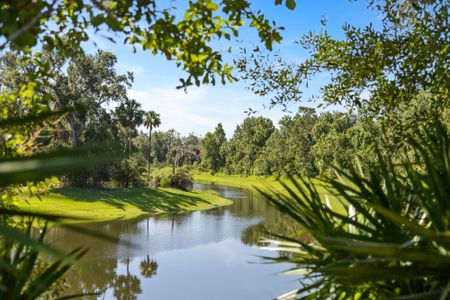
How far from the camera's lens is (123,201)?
125 feet

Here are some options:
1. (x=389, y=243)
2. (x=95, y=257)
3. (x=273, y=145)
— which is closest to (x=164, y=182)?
(x=95, y=257)

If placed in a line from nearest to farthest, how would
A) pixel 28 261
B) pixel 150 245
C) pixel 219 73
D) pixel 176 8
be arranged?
1. pixel 28 261
2. pixel 176 8
3. pixel 219 73
4. pixel 150 245

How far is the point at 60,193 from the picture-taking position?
36781 millimetres

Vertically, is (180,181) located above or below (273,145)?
below

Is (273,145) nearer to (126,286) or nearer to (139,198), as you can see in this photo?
(139,198)

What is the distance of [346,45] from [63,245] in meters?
19.9

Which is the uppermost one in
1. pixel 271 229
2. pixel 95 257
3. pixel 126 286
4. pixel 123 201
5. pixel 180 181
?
pixel 180 181

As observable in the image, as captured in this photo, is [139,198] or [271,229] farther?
[139,198]

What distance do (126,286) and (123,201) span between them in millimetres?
20940

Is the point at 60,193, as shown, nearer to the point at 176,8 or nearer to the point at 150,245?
the point at 150,245

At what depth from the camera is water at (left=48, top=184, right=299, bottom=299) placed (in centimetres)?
1695

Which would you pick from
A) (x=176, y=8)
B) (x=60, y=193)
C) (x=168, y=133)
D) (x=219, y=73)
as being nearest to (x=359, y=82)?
(x=219, y=73)

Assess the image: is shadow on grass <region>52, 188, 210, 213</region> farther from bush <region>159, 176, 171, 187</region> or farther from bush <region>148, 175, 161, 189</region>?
bush <region>159, 176, 171, 187</region>

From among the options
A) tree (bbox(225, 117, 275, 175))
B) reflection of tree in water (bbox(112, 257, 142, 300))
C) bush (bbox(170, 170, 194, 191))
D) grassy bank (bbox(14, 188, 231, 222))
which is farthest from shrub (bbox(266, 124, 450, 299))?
tree (bbox(225, 117, 275, 175))
